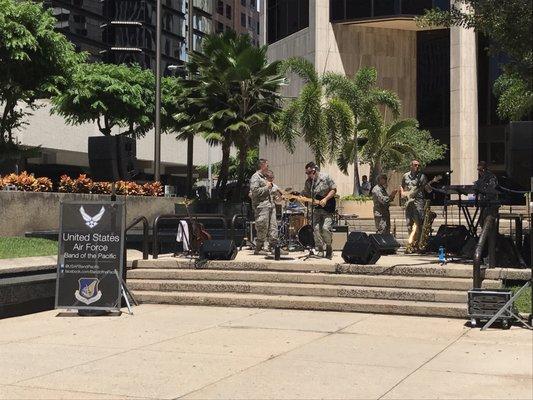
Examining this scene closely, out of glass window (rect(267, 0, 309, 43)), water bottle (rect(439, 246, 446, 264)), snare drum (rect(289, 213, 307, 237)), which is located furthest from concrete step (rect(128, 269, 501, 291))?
glass window (rect(267, 0, 309, 43))

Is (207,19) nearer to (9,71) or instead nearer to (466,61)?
(466,61)

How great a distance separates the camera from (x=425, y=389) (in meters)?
6.07

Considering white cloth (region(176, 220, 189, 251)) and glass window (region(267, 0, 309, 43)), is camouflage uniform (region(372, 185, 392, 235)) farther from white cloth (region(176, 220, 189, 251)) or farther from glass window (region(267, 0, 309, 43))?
glass window (region(267, 0, 309, 43))

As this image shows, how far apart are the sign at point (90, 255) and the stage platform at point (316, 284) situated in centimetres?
125

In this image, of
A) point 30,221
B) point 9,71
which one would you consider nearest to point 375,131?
point 9,71

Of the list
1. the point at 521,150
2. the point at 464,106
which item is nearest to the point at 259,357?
the point at 521,150

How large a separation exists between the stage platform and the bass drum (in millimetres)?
1951

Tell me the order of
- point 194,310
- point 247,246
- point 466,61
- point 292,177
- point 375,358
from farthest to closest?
point 292,177 < point 466,61 < point 247,246 < point 194,310 < point 375,358

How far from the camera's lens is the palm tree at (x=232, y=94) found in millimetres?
23297

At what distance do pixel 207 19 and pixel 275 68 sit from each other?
77470 mm

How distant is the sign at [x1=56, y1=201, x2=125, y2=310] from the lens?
1045 cm

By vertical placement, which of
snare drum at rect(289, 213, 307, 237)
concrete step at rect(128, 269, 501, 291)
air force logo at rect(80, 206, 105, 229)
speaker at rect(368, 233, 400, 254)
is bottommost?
concrete step at rect(128, 269, 501, 291)

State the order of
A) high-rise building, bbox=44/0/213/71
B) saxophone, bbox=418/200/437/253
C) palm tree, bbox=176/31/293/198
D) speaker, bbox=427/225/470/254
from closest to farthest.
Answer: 1. speaker, bbox=427/225/470/254
2. saxophone, bbox=418/200/437/253
3. palm tree, bbox=176/31/293/198
4. high-rise building, bbox=44/0/213/71

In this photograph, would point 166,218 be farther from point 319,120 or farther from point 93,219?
point 319,120
